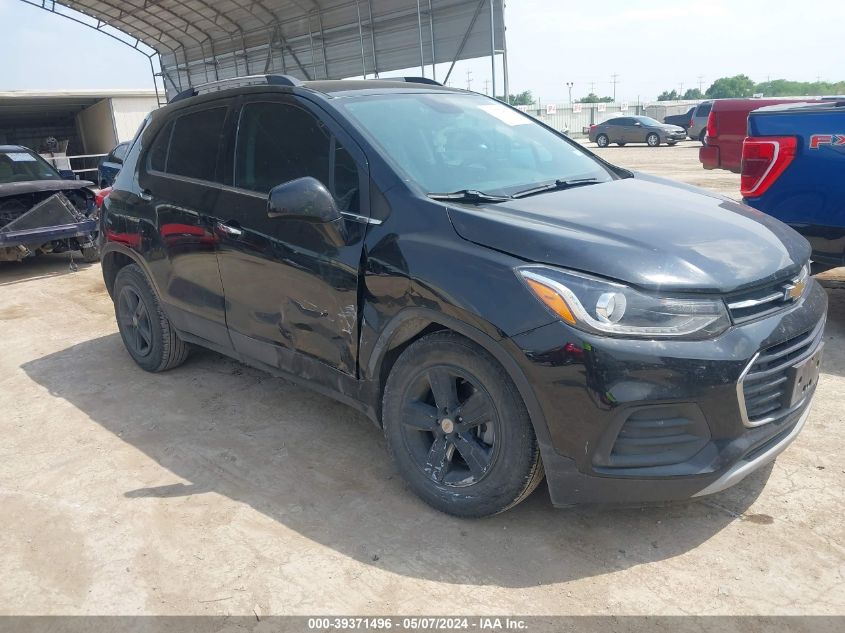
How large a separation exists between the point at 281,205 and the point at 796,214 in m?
3.45

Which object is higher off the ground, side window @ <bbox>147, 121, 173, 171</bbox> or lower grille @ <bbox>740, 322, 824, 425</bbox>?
side window @ <bbox>147, 121, 173, 171</bbox>

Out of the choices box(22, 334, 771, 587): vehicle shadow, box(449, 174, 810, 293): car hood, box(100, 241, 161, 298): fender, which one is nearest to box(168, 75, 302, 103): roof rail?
box(100, 241, 161, 298): fender

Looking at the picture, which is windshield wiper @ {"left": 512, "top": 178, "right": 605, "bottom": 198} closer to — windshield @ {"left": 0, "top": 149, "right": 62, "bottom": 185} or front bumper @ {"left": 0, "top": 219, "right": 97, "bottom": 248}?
front bumper @ {"left": 0, "top": 219, "right": 97, "bottom": 248}

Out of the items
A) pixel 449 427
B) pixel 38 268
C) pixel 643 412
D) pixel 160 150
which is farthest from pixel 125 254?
pixel 38 268

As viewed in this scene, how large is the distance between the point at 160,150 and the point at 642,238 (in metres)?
3.33

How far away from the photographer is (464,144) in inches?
139

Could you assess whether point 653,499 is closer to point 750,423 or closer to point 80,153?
point 750,423

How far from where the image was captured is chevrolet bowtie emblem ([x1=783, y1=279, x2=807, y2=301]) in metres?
2.70

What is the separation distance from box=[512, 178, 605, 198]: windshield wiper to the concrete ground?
1.44 m

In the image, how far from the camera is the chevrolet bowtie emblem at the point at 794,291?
2703 millimetres

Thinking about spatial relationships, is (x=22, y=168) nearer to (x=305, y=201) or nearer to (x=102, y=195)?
(x=102, y=195)

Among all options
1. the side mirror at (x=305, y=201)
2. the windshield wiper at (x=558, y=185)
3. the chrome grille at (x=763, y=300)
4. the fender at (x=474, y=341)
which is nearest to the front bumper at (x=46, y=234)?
the side mirror at (x=305, y=201)

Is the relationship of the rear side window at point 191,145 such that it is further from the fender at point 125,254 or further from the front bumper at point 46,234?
the front bumper at point 46,234

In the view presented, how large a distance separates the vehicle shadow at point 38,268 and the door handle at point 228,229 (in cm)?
617
